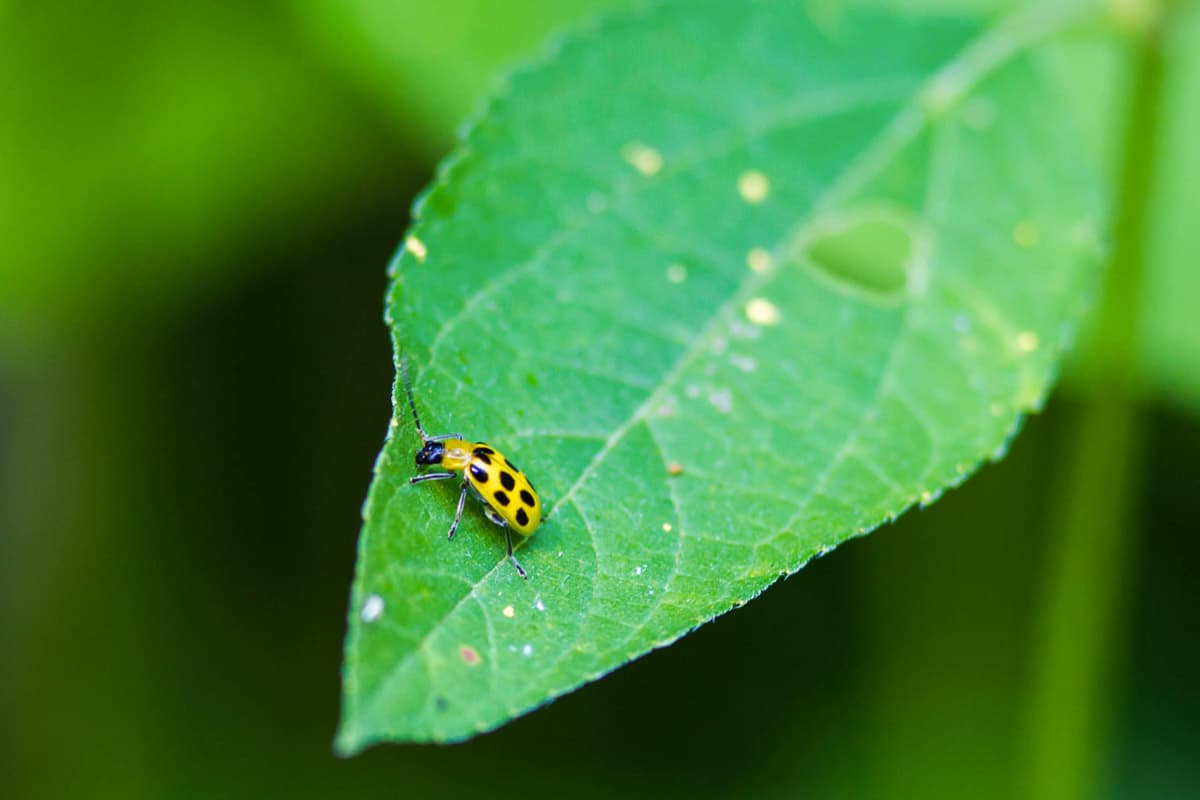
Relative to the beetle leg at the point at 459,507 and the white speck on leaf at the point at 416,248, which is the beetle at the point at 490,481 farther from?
the white speck on leaf at the point at 416,248

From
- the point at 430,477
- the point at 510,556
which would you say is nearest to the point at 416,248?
the point at 430,477

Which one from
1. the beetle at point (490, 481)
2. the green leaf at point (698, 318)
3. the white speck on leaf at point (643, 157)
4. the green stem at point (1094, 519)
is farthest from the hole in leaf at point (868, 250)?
the beetle at point (490, 481)

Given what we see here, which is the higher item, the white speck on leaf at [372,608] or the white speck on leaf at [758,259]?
the white speck on leaf at [758,259]

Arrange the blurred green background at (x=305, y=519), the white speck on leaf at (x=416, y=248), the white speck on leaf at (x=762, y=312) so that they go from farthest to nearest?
the blurred green background at (x=305, y=519), the white speck on leaf at (x=762, y=312), the white speck on leaf at (x=416, y=248)

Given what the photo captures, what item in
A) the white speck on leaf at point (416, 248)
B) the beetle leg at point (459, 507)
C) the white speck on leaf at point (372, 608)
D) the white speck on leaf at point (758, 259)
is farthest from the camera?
the white speck on leaf at point (758, 259)

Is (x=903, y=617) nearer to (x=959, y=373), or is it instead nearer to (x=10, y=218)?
(x=959, y=373)

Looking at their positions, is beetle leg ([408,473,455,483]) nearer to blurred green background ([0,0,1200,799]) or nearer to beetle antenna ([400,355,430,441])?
beetle antenna ([400,355,430,441])

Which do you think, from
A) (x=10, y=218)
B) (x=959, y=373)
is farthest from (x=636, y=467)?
(x=10, y=218)
